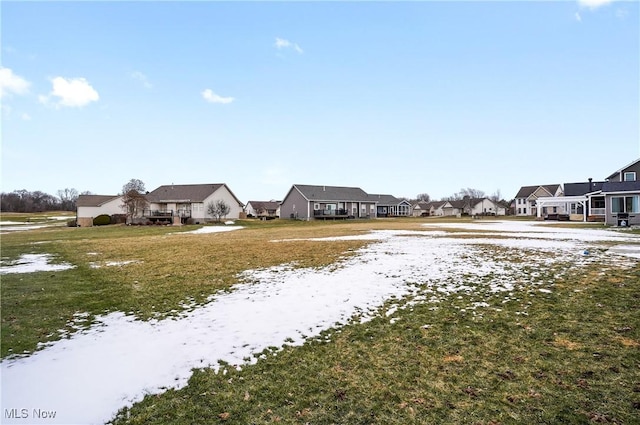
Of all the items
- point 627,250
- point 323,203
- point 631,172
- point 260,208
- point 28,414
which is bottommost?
point 28,414

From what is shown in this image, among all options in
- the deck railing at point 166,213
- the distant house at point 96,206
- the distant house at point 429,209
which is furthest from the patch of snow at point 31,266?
the distant house at point 429,209

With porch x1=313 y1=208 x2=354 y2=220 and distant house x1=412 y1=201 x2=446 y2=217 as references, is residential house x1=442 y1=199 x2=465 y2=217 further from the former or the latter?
porch x1=313 y1=208 x2=354 y2=220

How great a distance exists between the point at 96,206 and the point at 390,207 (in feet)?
199

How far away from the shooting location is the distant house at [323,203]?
54.5 m

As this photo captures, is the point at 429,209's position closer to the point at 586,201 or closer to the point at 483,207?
the point at 483,207

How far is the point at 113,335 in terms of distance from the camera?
6.22 metres

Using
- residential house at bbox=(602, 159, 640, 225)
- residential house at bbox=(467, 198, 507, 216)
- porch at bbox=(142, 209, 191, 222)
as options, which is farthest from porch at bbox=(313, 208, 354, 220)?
residential house at bbox=(467, 198, 507, 216)

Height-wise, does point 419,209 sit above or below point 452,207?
below

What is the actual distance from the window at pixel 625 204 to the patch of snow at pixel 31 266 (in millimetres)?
39605

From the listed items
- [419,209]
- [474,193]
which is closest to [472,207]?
[419,209]

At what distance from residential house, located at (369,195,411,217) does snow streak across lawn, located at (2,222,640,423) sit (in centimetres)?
6682

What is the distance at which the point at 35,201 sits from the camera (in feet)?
326

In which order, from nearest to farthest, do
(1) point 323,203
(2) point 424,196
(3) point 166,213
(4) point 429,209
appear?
1. (3) point 166,213
2. (1) point 323,203
3. (4) point 429,209
4. (2) point 424,196

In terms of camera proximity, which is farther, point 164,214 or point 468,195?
point 468,195
